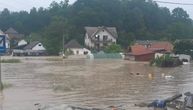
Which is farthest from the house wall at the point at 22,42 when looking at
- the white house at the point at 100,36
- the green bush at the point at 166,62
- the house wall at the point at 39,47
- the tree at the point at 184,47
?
the green bush at the point at 166,62

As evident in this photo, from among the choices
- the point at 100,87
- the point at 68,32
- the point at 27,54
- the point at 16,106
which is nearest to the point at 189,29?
the point at 68,32

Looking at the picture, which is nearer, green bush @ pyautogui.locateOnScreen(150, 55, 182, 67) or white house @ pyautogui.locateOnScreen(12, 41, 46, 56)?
green bush @ pyautogui.locateOnScreen(150, 55, 182, 67)

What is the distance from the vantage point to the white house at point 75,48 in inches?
3716

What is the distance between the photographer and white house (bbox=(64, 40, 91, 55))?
94.4 metres

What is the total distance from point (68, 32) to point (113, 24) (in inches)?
436

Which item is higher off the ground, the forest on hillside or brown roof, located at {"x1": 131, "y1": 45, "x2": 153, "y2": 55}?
the forest on hillside

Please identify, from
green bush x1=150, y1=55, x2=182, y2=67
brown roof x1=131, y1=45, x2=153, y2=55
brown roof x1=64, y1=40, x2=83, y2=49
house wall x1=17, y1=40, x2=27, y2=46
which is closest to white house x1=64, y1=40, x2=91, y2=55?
brown roof x1=64, y1=40, x2=83, y2=49

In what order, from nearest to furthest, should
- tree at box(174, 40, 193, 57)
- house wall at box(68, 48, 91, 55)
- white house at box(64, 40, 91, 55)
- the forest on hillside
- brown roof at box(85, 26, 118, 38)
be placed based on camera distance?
tree at box(174, 40, 193, 57), white house at box(64, 40, 91, 55), house wall at box(68, 48, 91, 55), the forest on hillside, brown roof at box(85, 26, 118, 38)

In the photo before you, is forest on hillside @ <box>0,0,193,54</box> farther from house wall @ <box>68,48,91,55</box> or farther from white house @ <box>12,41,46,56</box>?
house wall @ <box>68,48,91,55</box>

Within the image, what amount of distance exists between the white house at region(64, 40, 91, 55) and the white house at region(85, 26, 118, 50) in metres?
3.09

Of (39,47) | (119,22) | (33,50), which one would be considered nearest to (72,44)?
(39,47)

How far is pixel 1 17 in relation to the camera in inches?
5591

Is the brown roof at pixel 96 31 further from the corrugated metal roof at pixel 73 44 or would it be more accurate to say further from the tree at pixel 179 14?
the tree at pixel 179 14

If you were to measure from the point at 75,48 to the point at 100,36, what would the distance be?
6.51 meters
